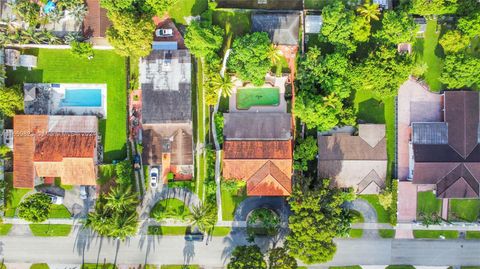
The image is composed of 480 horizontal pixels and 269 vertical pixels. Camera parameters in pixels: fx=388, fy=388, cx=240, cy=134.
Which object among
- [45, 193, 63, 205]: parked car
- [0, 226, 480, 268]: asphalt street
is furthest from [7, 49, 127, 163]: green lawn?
[0, 226, 480, 268]: asphalt street

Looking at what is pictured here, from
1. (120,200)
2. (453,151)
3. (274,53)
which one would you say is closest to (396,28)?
(274,53)

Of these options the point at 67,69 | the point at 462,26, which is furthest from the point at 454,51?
the point at 67,69

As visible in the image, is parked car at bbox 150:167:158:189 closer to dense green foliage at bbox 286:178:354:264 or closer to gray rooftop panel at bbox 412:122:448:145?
dense green foliage at bbox 286:178:354:264

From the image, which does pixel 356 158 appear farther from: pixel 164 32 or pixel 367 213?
pixel 164 32

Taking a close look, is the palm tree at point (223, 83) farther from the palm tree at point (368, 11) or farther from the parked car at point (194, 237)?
the parked car at point (194, 237)

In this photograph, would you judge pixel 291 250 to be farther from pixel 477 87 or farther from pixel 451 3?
pixel 451 3
